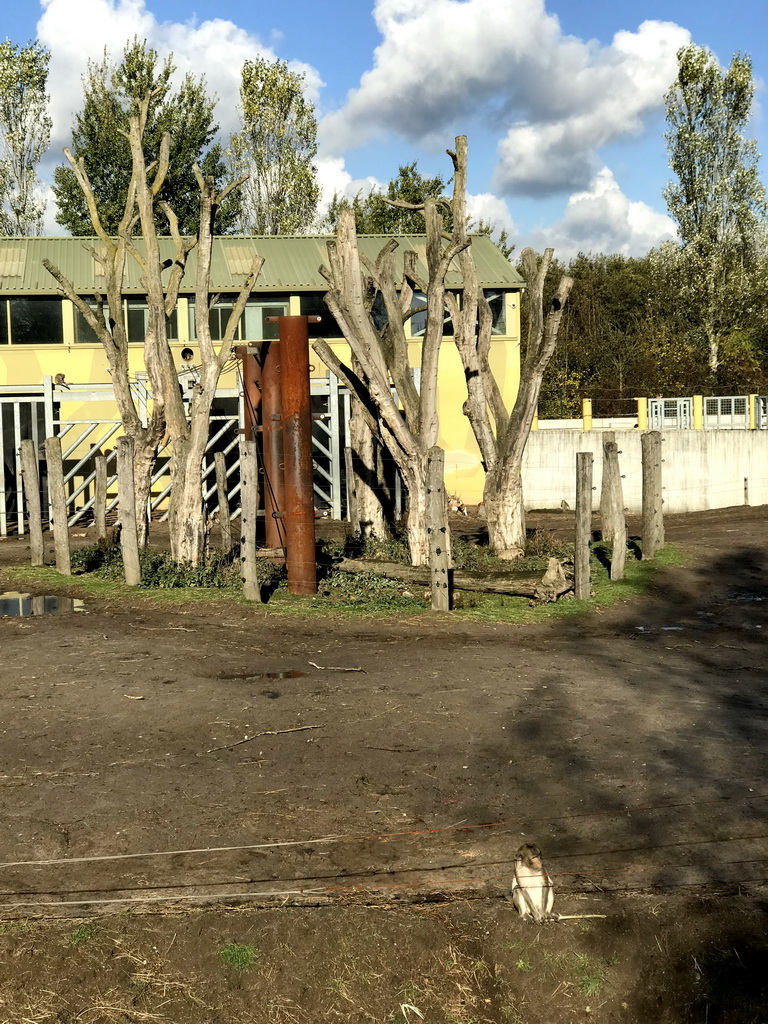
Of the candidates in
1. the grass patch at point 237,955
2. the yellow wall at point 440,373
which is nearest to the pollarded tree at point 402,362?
the grass patch at point 237,955

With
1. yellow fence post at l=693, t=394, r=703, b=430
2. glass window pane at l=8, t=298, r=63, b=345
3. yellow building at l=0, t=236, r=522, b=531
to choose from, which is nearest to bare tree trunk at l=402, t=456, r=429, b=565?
yellow building at l=0, t=236, r=522, b=531

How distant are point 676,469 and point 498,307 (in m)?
6.80

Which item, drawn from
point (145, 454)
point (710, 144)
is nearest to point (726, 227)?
point (710, 144)

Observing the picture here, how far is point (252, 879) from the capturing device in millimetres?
5746

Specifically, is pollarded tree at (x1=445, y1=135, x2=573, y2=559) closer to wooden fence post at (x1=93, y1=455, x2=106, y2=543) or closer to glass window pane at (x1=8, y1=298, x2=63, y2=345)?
wooden fence post at (x1=93, y1=455, x2=106, y2=543)

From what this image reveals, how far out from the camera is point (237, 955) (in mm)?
5086

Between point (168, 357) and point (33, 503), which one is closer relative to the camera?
point (168, 357)

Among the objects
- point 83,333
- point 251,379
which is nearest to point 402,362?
point 251,379

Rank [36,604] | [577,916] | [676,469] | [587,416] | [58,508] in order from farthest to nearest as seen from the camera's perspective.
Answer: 1. [587,416]
2. [676,469]
3. [58,508]
4. [36,604]
5. [577,916]

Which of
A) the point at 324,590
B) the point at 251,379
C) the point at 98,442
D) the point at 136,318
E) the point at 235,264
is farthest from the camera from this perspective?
the point at 235,264

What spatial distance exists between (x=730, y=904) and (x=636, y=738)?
2.58 m

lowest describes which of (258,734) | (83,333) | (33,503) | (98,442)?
(258,734)

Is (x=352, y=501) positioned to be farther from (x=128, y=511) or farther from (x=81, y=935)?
(x=81, y=935)

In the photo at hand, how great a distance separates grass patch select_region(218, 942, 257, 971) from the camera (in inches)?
199
